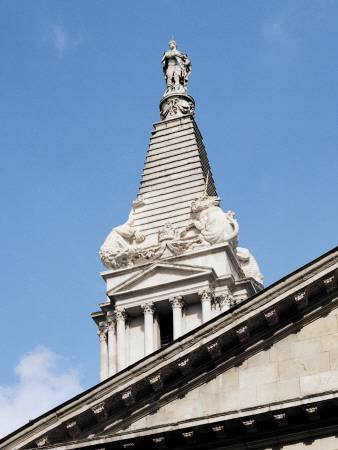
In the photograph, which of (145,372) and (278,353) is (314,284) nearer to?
(278,353)

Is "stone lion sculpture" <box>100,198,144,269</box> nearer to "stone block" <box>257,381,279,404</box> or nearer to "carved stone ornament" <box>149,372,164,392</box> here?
"carved stone ornament" <box>149,372,164,392</box>

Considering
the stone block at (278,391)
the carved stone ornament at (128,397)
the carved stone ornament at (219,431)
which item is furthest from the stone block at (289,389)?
the carved stone ornament at (128,397)

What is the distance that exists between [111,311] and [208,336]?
1424 inches

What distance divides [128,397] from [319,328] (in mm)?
5605

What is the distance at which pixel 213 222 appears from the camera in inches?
2827

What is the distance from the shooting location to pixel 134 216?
75.9m

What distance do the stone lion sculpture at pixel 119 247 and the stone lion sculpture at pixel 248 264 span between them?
19.4 ft

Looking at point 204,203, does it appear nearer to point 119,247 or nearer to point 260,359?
point 119,247

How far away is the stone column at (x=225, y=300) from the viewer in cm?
6812

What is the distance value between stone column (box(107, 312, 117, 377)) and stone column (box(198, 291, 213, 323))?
5.50 meters

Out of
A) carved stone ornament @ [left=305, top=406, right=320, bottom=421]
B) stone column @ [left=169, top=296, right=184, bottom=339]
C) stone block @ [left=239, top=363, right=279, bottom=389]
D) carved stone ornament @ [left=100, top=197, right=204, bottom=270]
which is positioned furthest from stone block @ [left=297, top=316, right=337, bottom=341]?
carved stone ornament @ [left=100, top=197, right=204, bottom=270]

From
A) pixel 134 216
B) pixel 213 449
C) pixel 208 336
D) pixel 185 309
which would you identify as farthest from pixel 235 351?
pixel 134 216

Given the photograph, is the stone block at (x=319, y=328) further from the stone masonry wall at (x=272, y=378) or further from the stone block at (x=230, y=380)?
the stone block at (x=230, y=380)

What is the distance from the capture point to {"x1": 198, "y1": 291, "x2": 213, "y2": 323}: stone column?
6744cm
